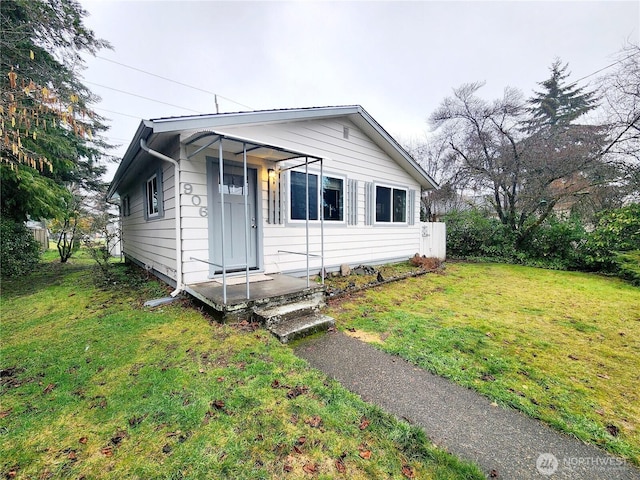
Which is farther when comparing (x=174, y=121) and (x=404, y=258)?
(x=404, y=258)

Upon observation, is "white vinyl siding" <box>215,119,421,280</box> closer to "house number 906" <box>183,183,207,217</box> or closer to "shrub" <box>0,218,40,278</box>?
"house number 906" <box>183,183,207,217</box>

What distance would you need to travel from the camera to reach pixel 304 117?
5.63 m

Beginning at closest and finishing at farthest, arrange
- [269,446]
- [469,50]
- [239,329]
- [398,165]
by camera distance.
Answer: [269,446] < [239,329] < [398,165] < [469,50]

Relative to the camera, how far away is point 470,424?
6.46 ft

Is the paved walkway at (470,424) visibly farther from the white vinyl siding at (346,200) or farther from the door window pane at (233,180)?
the door window pane at (233,180)

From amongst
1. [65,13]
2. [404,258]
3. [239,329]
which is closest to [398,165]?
[404,258]

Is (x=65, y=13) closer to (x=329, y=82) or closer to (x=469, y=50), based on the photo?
(x=469, y=50)

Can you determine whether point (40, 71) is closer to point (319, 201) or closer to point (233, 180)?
point (233, 180)

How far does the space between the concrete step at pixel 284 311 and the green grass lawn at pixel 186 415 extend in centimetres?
21

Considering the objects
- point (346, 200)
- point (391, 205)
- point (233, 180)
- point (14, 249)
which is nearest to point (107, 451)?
point (233, 180)

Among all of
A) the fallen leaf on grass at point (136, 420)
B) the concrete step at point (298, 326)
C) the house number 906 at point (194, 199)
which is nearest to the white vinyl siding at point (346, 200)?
the house number 906 at point (194, 199)

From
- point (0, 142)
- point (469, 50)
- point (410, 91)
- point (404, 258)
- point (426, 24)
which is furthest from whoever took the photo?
point (410, 91)

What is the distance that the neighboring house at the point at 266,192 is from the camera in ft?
14.8

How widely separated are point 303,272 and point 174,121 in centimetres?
382
